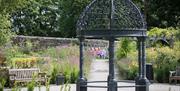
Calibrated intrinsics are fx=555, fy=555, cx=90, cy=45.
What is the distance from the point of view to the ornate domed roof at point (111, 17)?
13766mm

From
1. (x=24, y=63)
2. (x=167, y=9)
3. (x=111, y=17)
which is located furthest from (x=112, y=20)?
(x=167, y=9)

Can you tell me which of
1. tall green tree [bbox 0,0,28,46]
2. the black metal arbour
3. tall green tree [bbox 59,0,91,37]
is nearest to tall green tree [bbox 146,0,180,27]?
tall green tree [bbox 0,0,28,46]

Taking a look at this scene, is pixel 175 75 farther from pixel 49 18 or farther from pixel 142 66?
pixel 49 18

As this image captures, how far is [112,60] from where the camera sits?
13266 millimetres

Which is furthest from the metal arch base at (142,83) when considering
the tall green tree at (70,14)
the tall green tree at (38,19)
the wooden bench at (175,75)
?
the tall green tree at (70,14)

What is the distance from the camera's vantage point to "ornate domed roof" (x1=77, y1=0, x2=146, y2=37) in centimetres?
1377

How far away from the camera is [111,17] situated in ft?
44.7

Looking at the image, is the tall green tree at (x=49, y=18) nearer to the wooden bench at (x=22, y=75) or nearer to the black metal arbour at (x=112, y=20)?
the wooden bench at (x=22, y=75)

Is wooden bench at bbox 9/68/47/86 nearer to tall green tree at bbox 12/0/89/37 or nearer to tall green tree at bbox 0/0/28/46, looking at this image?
tall green tree at bbox 0/0/28/46

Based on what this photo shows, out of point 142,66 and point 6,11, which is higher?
point 6,11

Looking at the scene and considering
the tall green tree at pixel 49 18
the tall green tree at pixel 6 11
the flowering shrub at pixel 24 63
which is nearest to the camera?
the tall green tree at pixel 6 11

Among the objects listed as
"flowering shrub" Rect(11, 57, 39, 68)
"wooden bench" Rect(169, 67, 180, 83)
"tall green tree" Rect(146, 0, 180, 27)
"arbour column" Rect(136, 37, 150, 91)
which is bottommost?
"wooden bench" Rect(169, 67, 180, 83)

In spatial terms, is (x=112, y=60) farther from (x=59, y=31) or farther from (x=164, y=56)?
(x=59, y=31)

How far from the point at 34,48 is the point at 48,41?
8.36 feet
